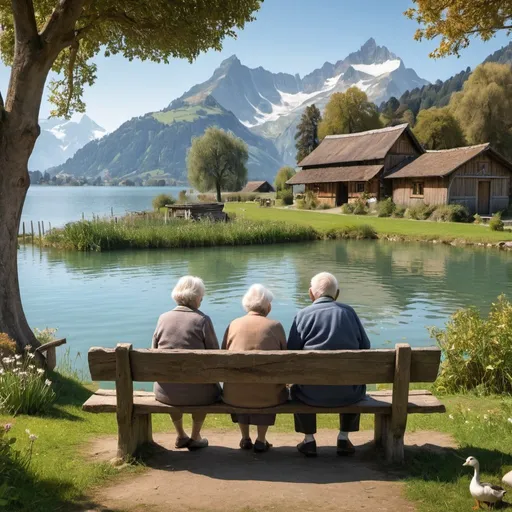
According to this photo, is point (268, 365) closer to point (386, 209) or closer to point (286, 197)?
point (386, 209)

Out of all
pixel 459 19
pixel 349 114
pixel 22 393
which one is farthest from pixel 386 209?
pixel 22 393

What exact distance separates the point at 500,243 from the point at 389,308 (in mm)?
18684

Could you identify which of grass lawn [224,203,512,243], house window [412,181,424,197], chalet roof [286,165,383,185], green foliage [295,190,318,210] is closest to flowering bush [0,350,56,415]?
grass lawn [224,203,512,243]

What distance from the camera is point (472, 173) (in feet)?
163

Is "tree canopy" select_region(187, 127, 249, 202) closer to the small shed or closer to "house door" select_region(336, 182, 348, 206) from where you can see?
"house door" select_region(336, 182, 348, 206)

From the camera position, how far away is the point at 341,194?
6225 centimetres

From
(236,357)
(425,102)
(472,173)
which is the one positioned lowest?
(236,357)

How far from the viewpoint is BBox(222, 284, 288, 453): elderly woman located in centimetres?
540

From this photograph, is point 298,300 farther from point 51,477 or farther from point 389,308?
point 51,477

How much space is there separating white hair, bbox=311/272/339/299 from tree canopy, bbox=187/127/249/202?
74324 millimetres

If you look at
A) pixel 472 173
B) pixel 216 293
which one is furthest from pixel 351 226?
pixel 216 293

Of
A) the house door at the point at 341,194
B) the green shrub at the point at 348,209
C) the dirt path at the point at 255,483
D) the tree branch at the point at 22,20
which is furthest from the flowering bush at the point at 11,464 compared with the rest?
the house door at the point at 341,194

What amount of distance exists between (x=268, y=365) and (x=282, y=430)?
8.30 feet

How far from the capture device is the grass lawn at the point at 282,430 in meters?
4.50
